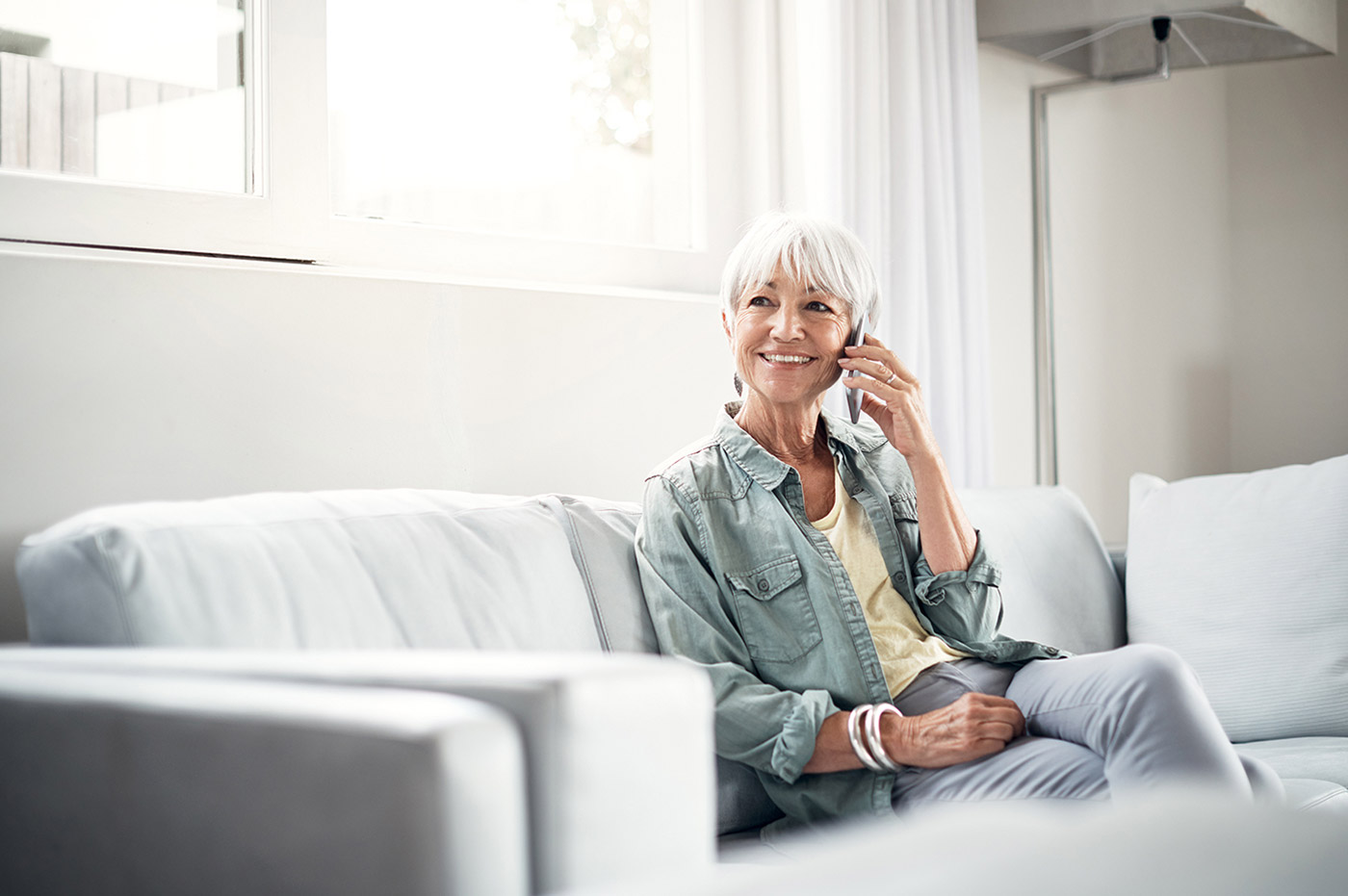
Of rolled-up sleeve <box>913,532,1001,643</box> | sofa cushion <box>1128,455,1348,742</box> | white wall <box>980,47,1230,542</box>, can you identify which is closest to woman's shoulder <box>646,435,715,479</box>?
rolled-up sleeve <box>913,532,1001,643</box>

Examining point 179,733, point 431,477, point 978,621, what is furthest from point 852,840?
point 431,477

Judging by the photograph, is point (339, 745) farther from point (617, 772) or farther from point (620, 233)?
point (620, 233)

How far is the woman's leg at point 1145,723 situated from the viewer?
1420mm

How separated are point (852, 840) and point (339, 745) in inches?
16.1

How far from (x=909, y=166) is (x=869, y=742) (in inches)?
65.1

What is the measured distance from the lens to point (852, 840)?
1.72ft

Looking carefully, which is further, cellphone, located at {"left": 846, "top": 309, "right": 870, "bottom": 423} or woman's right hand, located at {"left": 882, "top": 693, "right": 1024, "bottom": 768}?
cellphone, located at {"left": 846, "top": 309, "right": 870, "bottom": 423}

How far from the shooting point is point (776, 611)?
5.44 ft

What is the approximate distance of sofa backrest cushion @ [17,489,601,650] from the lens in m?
1.19

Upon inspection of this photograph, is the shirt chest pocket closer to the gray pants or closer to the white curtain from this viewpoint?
the gray pants

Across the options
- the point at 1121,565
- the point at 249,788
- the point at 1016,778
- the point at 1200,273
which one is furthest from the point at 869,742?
the point at 1200,273

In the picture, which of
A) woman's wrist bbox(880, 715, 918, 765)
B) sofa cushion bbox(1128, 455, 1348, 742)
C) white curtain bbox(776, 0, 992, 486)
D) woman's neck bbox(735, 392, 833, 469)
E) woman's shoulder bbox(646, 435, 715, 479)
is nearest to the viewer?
woman's wrist bbox(880, 715, 918, 765)

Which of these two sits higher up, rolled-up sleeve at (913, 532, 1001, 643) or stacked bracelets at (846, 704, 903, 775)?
rolled-up sleeve at (913, 532, 1001, 643)

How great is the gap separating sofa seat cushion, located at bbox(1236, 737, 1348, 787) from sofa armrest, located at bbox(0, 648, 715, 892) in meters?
1.11
